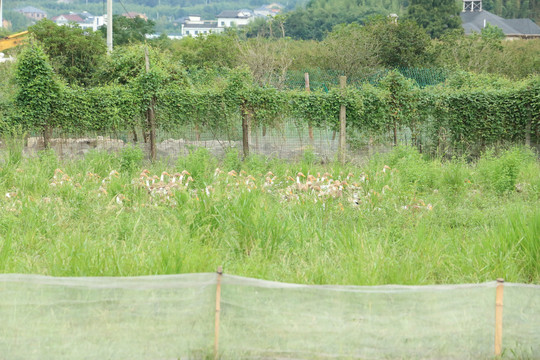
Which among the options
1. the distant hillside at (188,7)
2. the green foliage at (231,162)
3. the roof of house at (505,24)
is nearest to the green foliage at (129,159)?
the green foliage at (231,162)

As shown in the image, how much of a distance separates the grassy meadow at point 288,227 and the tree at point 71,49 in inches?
483

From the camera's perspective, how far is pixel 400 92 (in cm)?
1291

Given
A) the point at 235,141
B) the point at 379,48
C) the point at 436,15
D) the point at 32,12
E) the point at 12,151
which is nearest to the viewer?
the point at 12,151

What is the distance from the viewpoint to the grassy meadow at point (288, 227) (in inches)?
196

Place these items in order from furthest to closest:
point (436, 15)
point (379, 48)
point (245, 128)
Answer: point (436, 15) < point (379, 48) < point (245, 128)

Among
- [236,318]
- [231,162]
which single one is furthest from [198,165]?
[236,318]

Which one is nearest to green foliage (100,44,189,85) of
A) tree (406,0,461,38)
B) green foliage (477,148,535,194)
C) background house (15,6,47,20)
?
green foliage (477,148,535,194)

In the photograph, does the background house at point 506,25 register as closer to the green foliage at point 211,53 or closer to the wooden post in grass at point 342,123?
the green foliage at point 211,53

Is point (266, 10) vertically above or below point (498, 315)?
above

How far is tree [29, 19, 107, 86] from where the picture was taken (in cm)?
2059

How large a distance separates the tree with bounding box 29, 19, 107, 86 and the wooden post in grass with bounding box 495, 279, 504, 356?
18.6m

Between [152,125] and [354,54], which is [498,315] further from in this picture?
[354,54]

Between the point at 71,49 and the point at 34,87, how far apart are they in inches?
392

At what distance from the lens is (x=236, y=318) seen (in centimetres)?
370
